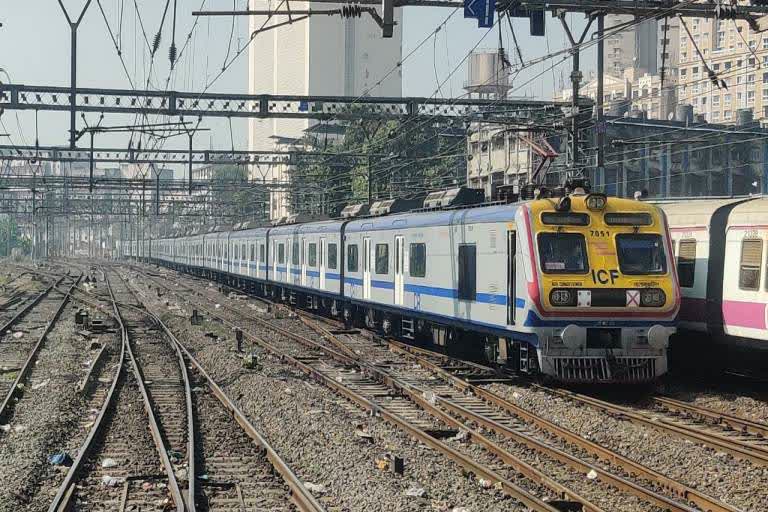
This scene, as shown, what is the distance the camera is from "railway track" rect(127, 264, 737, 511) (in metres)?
9.04

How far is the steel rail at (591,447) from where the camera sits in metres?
8.68

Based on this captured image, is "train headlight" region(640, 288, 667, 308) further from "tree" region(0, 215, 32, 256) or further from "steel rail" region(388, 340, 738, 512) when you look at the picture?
"tree" region(0, 215, 32, 256)

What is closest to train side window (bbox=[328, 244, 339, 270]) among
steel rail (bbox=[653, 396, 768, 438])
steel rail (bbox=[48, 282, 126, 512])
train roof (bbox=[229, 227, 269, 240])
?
steel rail (bbox=[48, 282, 126, 512])

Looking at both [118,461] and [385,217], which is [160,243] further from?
[118,461]

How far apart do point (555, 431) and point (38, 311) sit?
85.4 feet

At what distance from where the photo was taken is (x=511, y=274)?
1522 centimetres

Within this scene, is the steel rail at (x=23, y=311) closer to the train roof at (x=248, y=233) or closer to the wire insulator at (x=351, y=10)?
the train roof at (x=248, y=233)

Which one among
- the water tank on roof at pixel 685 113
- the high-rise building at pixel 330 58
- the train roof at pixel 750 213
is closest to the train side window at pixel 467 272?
the train roof at pixel 750 213

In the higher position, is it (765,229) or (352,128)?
(352,128)

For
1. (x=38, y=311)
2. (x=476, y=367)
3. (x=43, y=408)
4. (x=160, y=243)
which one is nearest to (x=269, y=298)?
(x=38, y=311)

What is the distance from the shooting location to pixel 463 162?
5697 centimetres

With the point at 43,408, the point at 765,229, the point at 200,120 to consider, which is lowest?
the point at 43,408

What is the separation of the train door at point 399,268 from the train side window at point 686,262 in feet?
19.4

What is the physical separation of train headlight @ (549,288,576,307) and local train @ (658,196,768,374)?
2.48 m
